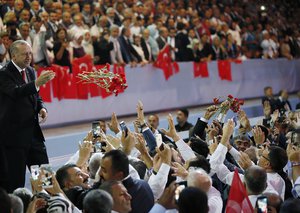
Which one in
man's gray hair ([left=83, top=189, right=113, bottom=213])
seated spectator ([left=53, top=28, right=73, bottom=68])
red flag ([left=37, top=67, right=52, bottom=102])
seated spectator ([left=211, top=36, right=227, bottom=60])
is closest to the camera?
man's gray hair ([left=83, top=189, right=113, bottom=213])

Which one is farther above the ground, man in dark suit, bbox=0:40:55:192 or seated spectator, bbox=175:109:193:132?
man in dark suit, bbox=0:40:55:192

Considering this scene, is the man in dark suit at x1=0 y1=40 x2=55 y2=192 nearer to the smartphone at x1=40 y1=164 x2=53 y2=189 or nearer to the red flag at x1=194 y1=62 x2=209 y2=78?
the smartphone at x1=40 y1=164 x2=53 y2=189

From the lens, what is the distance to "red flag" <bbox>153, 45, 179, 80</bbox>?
50.4ft

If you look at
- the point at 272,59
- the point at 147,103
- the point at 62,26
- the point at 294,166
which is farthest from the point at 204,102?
the point at 294,166

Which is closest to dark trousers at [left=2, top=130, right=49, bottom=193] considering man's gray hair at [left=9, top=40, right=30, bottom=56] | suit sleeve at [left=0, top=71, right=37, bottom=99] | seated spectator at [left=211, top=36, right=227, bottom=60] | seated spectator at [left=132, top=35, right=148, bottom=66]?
suit sleeve at [left=0, top=71, right=37, bottom=99]

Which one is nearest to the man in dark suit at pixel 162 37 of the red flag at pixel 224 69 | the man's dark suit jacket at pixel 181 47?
the man's dark suit jacket at pixel 181 47

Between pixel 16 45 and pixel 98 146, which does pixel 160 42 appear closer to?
→ pixel 98 146

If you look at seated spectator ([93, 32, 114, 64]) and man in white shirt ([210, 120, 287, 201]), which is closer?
man in white shirt ([210, 120, 287, 201])

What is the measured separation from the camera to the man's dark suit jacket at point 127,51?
14625 millimetres

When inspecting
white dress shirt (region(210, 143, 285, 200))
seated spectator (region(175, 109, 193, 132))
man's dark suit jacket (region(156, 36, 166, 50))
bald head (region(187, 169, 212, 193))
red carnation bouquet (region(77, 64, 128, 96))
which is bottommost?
seated spectator (region(175, 109, 193, 132))

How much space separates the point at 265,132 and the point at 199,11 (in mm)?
11060

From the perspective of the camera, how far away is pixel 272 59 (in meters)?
19.3

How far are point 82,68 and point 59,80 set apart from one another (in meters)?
0.62

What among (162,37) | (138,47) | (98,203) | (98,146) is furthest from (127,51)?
(98,203)
